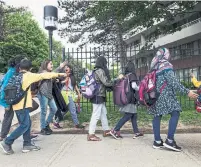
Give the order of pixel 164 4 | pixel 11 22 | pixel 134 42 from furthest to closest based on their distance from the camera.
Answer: pixel 134 42, pixel 11 22, pixel 164 4

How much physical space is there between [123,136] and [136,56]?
3.64m

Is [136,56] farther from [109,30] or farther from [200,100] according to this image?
[109,30]

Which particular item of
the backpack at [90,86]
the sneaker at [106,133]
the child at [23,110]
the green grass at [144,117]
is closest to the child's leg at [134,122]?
the sneaker at [106,133]

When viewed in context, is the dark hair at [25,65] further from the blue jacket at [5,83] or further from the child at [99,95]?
the child at [99,95]

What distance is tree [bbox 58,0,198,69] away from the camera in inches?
467

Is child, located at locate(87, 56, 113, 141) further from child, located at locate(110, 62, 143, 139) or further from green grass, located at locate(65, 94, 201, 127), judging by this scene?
green grass, located at locate(65, 94, 201, 127)

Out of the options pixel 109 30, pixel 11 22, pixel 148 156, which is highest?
pixel 11 22

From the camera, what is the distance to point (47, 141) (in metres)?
6.26

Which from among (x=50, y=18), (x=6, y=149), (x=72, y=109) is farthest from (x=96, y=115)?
(x=50, y=18)

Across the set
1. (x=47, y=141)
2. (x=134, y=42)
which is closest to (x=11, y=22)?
(x=134, y=42)

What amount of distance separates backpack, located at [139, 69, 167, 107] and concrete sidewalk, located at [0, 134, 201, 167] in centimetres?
87

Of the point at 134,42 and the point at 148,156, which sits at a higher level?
the point at 134,42

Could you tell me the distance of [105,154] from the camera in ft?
16.9

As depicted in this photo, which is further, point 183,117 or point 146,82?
point 183,117
